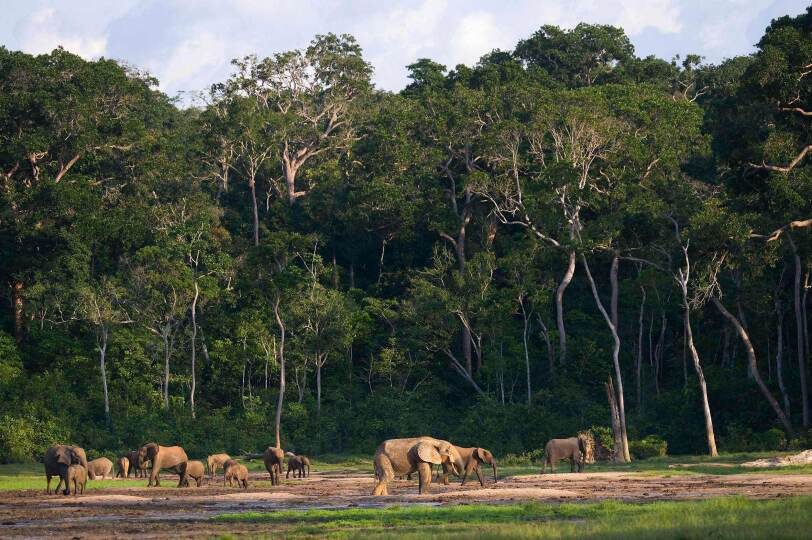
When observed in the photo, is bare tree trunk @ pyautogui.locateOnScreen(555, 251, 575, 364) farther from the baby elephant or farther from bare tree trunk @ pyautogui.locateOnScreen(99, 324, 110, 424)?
the baby elephant

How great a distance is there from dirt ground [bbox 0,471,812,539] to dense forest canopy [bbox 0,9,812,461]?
46.3ft

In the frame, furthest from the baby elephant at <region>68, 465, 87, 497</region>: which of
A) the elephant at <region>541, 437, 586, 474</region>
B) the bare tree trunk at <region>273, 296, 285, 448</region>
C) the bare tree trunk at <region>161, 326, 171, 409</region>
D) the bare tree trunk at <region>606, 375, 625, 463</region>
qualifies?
the bare tree trunk at <region>161, 326, 171, 409</region>

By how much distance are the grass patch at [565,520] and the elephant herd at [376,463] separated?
497 cm

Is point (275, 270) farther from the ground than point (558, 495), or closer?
farther from the ground

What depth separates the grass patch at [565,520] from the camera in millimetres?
17719

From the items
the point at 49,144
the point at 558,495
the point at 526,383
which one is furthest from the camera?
the point at 49,144

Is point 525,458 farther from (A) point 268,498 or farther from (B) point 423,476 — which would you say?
(A) point 268,498

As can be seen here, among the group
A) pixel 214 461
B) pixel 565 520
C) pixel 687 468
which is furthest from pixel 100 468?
pixel 565 520

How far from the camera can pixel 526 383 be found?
200ft

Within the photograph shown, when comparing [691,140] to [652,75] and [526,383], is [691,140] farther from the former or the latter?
[652,75]

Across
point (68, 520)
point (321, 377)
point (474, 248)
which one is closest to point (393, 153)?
point (474, 248)

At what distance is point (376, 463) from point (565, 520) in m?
9.68

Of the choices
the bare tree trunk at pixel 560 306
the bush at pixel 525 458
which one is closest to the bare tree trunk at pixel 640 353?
the bare tree trunk at pixel 560 306

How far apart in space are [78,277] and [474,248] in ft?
72.5
